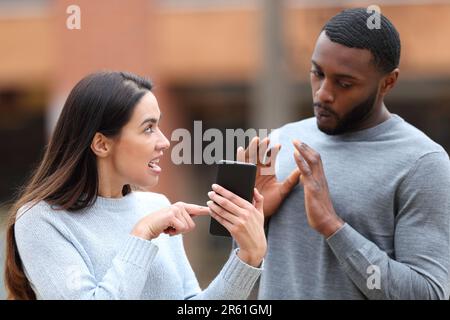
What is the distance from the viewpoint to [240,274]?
190 centimetres

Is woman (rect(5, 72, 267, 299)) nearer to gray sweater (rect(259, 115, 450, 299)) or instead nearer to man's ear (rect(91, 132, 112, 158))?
man's ear (rect(91, 132, 112, 158))

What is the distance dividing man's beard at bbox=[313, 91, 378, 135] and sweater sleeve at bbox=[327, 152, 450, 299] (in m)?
0.20

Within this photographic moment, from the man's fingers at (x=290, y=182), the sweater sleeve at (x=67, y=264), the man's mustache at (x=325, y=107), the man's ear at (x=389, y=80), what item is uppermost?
the man's ear at (x=389, y=80)

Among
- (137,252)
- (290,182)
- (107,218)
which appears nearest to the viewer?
(137,252)

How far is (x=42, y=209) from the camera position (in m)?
1.91

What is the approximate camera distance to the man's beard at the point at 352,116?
2.17 metres

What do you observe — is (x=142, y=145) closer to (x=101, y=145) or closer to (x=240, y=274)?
(x=101, y=145)

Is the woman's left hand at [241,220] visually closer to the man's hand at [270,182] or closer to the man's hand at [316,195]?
the man's hand at [316,195]

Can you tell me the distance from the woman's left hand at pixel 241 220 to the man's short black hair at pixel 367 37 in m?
0.54

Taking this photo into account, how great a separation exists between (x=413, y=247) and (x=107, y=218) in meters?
0.78

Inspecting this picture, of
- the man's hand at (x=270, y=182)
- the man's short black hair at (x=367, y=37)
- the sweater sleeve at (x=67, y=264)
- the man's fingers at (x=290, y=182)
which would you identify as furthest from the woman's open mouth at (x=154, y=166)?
the man's short black hair at (x=367, y=37)

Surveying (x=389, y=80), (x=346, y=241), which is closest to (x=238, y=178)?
(x=346, y=241)

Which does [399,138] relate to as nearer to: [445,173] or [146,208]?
[445,173]

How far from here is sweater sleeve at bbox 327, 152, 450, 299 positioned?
80.6 inches
